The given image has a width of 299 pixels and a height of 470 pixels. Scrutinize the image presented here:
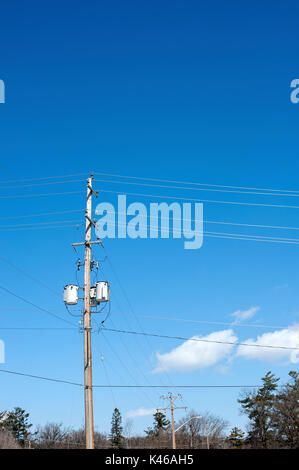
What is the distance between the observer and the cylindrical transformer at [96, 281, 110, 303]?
67.5 feet

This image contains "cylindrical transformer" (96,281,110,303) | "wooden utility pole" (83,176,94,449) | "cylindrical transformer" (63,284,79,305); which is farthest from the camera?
"cylindrical transformer" (63,284,79,305)

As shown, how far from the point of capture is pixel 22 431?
4203 inches

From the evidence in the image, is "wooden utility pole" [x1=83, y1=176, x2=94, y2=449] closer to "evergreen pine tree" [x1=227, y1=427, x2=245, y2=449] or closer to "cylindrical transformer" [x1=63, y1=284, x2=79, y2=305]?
"cylindrical transformer" [x1=63, y1=284, x2=79, y2=305]

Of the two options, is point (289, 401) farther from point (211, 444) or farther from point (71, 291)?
point (71, 291)

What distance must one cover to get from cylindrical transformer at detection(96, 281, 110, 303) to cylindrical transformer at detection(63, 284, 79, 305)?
40.0 inches

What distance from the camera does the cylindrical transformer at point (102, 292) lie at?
20.6 meters

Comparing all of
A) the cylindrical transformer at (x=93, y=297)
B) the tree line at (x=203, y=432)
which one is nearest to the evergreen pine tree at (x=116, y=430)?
the tree line at (x=203, y=432)

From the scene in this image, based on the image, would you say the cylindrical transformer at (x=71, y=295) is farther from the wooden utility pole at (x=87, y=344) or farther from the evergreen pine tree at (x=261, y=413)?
the evergreen pine tree at (x=261, y=413)

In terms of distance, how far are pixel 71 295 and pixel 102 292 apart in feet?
4.66

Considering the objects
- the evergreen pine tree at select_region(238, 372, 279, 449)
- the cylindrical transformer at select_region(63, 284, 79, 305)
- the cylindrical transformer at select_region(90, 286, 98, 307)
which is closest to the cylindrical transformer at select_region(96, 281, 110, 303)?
the cylindrical transformer at select_region(90, 286, 98, 307)

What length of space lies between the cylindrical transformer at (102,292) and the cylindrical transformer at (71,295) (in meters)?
1.01
